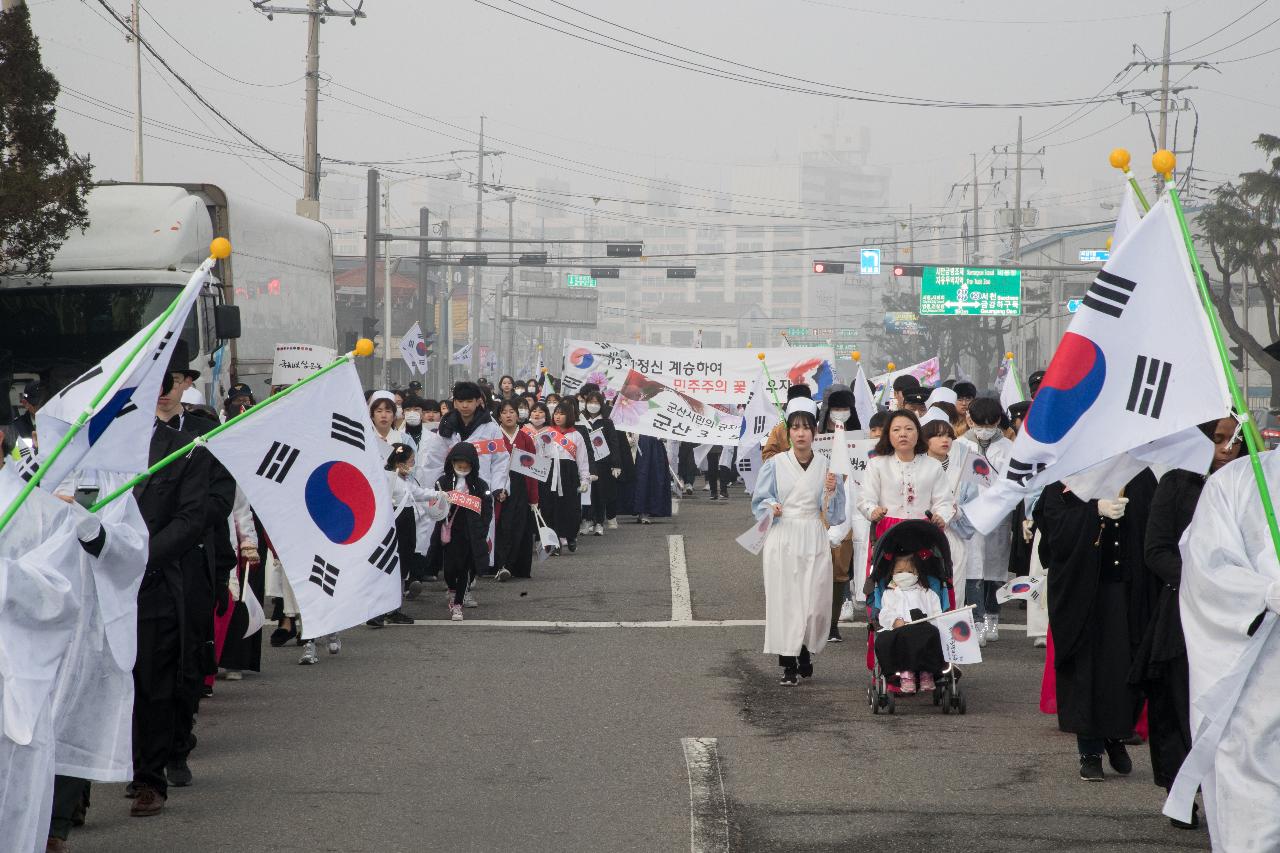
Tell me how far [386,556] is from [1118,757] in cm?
341

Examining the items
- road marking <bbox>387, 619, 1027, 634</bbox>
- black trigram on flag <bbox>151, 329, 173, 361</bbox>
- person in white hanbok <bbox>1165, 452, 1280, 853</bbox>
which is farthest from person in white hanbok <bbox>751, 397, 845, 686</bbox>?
black trigram on flag <bbox>151, 329, 173, 361</bbox>

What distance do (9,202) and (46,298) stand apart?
104cm

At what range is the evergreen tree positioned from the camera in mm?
15906

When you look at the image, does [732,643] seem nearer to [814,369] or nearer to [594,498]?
[594,498]

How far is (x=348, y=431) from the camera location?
22.6 feet

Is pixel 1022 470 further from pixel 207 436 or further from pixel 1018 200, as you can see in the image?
pixel 1018 200

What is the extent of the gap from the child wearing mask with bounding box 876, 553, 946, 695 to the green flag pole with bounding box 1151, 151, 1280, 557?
11.4 ft

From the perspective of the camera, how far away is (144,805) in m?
6.66

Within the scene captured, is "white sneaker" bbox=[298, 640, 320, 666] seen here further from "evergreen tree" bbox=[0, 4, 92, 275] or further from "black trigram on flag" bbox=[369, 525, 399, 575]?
"evergreen tree" bbox=[0, 4, 92, 275]

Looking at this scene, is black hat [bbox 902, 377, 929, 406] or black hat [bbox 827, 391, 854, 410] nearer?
black hat [bbox 827, 391, 854, 410]

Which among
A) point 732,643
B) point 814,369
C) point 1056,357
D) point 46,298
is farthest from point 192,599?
point 814,369

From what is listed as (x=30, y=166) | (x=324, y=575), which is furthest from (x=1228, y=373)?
(x=30, y=166)

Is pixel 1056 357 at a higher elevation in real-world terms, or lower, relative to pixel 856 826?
higher

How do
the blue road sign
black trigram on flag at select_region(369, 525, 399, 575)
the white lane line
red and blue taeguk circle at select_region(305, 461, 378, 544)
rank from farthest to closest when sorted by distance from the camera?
the blue road sign < the white lane line < black trigram on flag at select_region(369, 525, 399, 575) < red and blue taeguk circle at select_region(305, 461, 378, 544)
